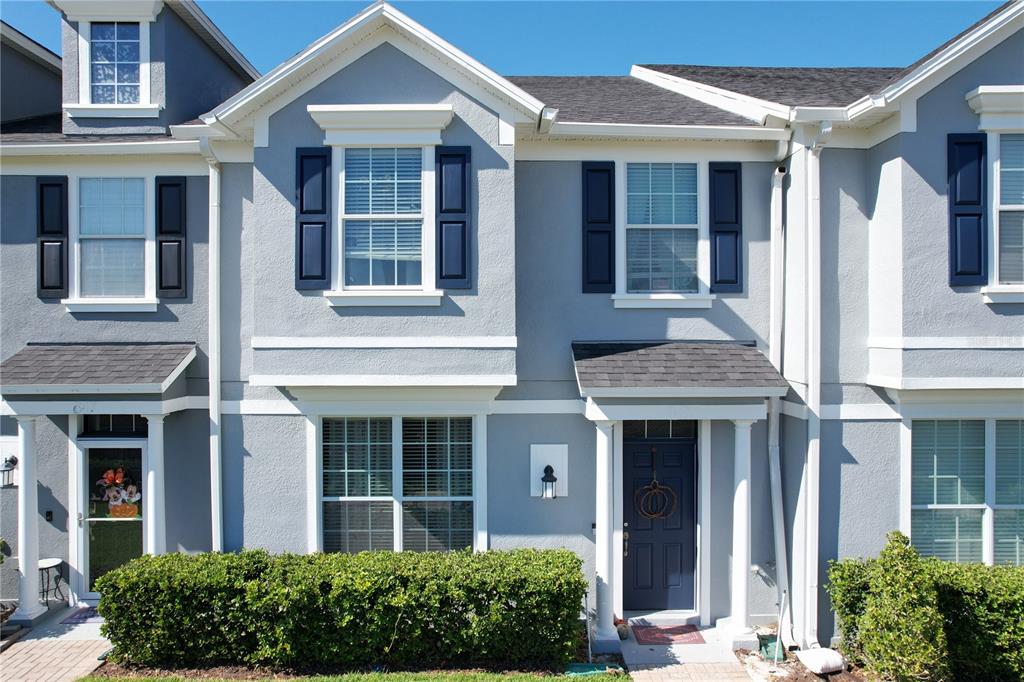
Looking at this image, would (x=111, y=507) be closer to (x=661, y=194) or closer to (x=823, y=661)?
(x=661, y=194)

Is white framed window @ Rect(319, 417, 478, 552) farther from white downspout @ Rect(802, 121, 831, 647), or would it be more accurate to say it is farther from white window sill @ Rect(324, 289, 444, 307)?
white downspout @ Rect(802, 121, 831, 647)

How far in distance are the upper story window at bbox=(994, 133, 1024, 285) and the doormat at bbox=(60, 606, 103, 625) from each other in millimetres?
11870

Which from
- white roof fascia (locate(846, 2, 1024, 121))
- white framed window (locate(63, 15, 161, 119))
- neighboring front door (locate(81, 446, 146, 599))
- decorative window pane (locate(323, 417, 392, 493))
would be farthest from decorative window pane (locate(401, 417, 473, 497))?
white roof fascia (locate(846, 2, 1024, 121))

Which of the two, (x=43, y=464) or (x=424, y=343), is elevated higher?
(x=424, y=343)

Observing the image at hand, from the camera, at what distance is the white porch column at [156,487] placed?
7699 millimetres

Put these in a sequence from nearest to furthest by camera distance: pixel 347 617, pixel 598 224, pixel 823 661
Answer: pixel 347 617 < pixel 823 661 < pixel 598 224

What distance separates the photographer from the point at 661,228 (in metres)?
7.95

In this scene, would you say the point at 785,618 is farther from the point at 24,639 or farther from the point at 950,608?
the point at 24,639

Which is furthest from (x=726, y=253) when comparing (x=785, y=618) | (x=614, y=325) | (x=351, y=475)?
(x=351, y=475)

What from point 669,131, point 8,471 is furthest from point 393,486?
point 669,131

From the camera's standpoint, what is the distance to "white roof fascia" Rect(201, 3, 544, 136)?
6.96m

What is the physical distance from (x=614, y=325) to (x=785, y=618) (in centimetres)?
415

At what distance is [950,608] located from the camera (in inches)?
252

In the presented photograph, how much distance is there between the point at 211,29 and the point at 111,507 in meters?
7.37
